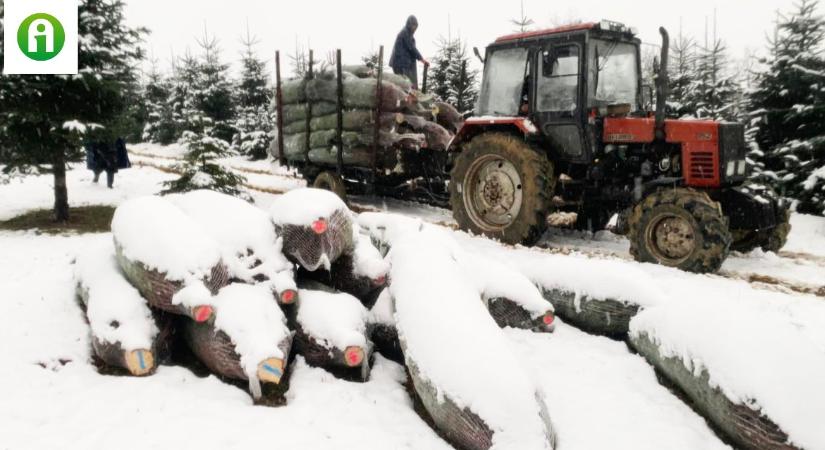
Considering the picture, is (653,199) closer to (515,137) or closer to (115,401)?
(515,137)

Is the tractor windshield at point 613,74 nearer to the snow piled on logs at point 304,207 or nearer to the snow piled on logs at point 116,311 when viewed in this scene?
the snow piled on logs at point 304,207

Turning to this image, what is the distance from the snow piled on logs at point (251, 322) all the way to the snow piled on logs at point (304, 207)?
23.9 inches

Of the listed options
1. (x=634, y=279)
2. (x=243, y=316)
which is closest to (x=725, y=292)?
(x=634, y=279)

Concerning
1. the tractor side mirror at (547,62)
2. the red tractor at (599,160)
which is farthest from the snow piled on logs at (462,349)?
the tractor side mirror at (547,62)

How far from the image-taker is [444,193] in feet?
31.2

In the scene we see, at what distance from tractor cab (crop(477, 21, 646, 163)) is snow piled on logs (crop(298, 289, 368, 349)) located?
384cm

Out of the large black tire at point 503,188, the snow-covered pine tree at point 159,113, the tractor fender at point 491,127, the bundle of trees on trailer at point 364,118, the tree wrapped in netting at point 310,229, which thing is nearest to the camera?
the tree wrapped in netting at point 310,229

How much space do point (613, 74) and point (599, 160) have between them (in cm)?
106

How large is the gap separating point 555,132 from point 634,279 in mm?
2865

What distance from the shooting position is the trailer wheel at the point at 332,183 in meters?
9.78

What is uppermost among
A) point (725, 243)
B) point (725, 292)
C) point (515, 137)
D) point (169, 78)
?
point (169, 78)

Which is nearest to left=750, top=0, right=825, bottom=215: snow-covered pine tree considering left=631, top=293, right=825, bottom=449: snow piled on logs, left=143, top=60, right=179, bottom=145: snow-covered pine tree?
left=631, top=293, right=825, bottom=449: snow piled on logs

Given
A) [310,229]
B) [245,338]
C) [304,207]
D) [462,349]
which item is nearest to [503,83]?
[304,207]

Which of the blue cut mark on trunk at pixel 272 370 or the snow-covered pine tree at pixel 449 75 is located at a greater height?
the snow-covered pine tree at pixel 449 75
